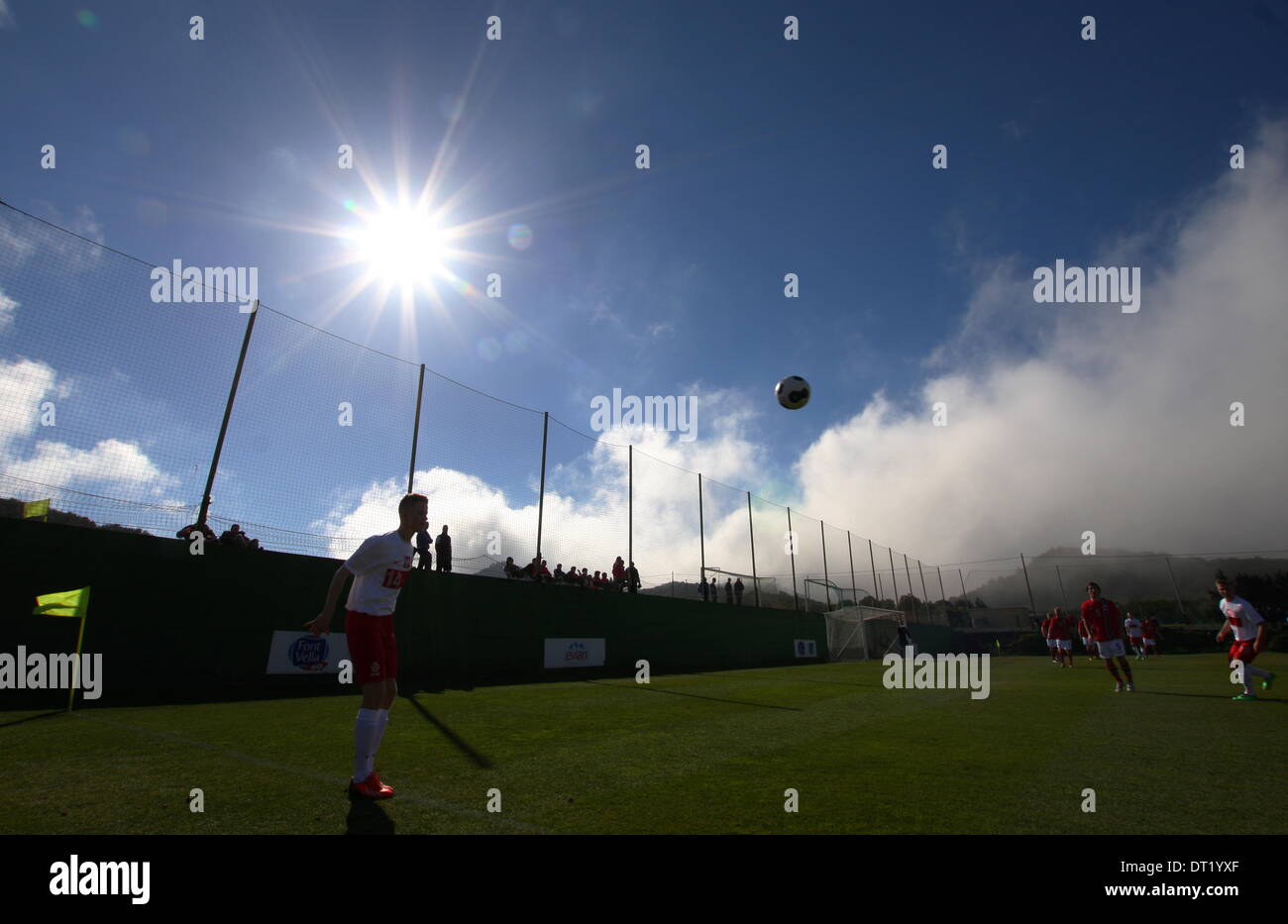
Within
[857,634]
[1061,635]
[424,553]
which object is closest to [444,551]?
[424,553]

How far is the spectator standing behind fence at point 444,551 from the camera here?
49.1ft

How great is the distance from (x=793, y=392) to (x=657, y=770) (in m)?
12.2

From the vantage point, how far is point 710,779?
13.5 feet

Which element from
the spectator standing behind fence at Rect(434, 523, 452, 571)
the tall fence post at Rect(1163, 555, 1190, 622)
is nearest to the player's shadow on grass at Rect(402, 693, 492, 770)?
the spectator standing behind fence at Rect(434, 523, 452, 571)

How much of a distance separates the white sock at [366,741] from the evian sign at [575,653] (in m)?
13.5

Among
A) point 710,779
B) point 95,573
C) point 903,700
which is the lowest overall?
point 903,700

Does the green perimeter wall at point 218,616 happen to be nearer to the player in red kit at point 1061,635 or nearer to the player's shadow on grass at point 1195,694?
the player's shadow on grass at point 1195,694

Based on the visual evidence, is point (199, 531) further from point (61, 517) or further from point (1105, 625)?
point (1105, 625)
